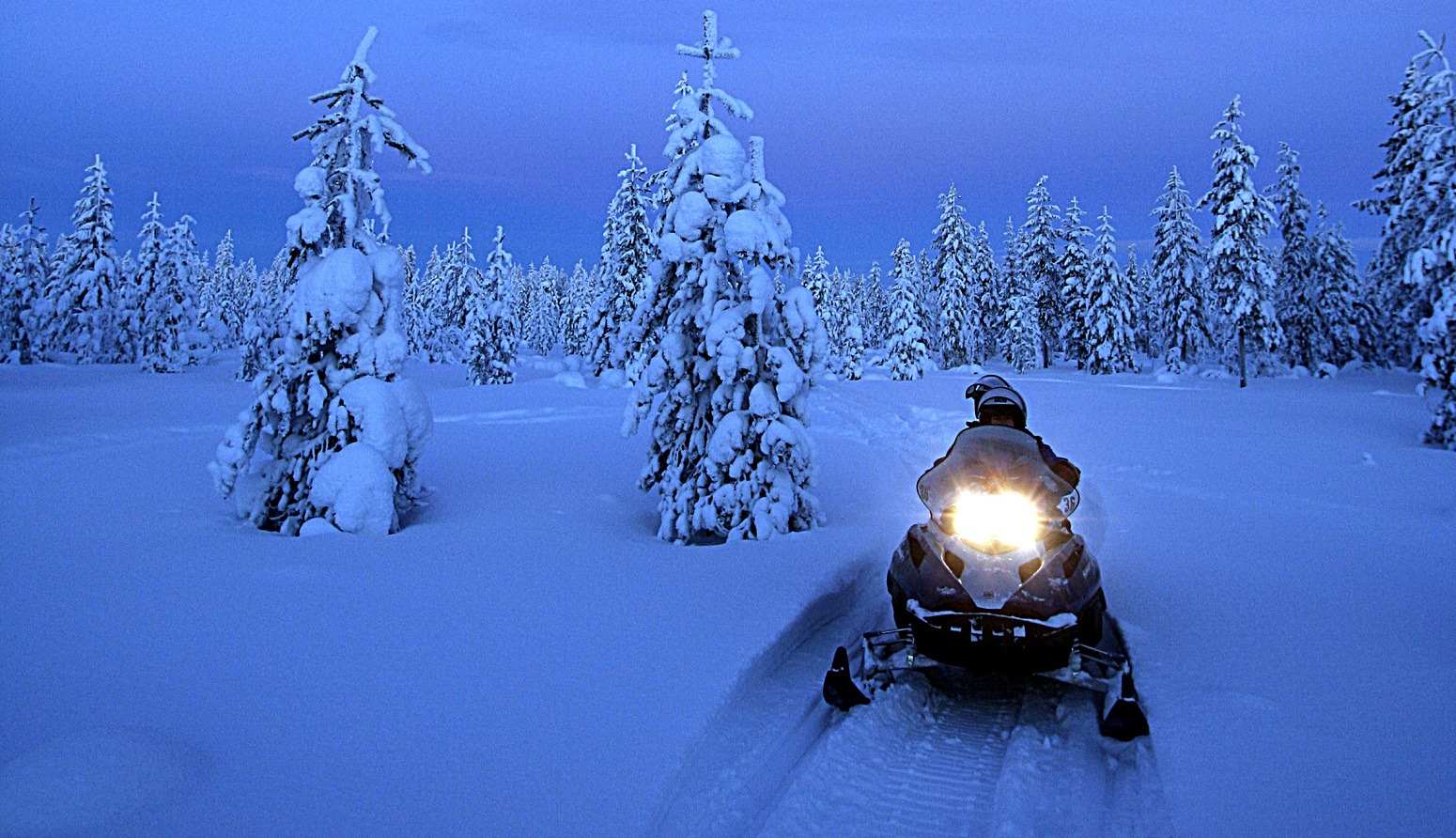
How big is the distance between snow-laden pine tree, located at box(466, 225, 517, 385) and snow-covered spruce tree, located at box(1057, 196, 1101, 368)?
3809cm

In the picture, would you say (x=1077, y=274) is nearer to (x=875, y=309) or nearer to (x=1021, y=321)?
(x=1021, y=321)

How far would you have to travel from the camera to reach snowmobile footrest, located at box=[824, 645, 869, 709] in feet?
18.7

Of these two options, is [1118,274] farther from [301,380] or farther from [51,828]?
[51,828]

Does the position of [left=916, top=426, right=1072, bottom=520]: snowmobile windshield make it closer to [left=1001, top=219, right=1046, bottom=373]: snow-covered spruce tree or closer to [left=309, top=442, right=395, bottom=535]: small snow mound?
[left=309, top=442, right=395, bottom=535]: small snow mound

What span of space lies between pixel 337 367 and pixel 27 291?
2349 inches

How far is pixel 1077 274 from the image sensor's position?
5756cm

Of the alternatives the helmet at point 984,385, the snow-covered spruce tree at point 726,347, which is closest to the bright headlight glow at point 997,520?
the helmet at point 984,385

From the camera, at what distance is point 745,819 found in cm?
442

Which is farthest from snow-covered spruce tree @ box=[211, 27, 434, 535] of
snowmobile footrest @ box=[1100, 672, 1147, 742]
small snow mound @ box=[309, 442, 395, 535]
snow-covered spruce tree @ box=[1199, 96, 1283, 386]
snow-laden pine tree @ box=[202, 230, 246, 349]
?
snow-laden pine tree @ box=[202, 230, 246, 349]

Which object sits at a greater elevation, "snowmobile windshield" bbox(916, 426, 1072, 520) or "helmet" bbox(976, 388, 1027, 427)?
→ "helmet" bbox(976, 388, 1027, 427)

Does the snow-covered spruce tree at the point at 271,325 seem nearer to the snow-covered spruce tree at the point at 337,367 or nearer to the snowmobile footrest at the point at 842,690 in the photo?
the snow-covered spruce tree at the point at 337,367

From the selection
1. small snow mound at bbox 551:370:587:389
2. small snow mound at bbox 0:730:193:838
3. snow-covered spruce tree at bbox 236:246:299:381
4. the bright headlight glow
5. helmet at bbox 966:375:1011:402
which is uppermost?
snow-covered spruce tree at bbox 236:246:299:381

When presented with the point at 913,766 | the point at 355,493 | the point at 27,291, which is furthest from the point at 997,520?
the point at 27,291

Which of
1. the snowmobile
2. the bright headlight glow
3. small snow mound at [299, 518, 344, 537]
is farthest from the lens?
small snow mound at [299, 518, 344, 537]
